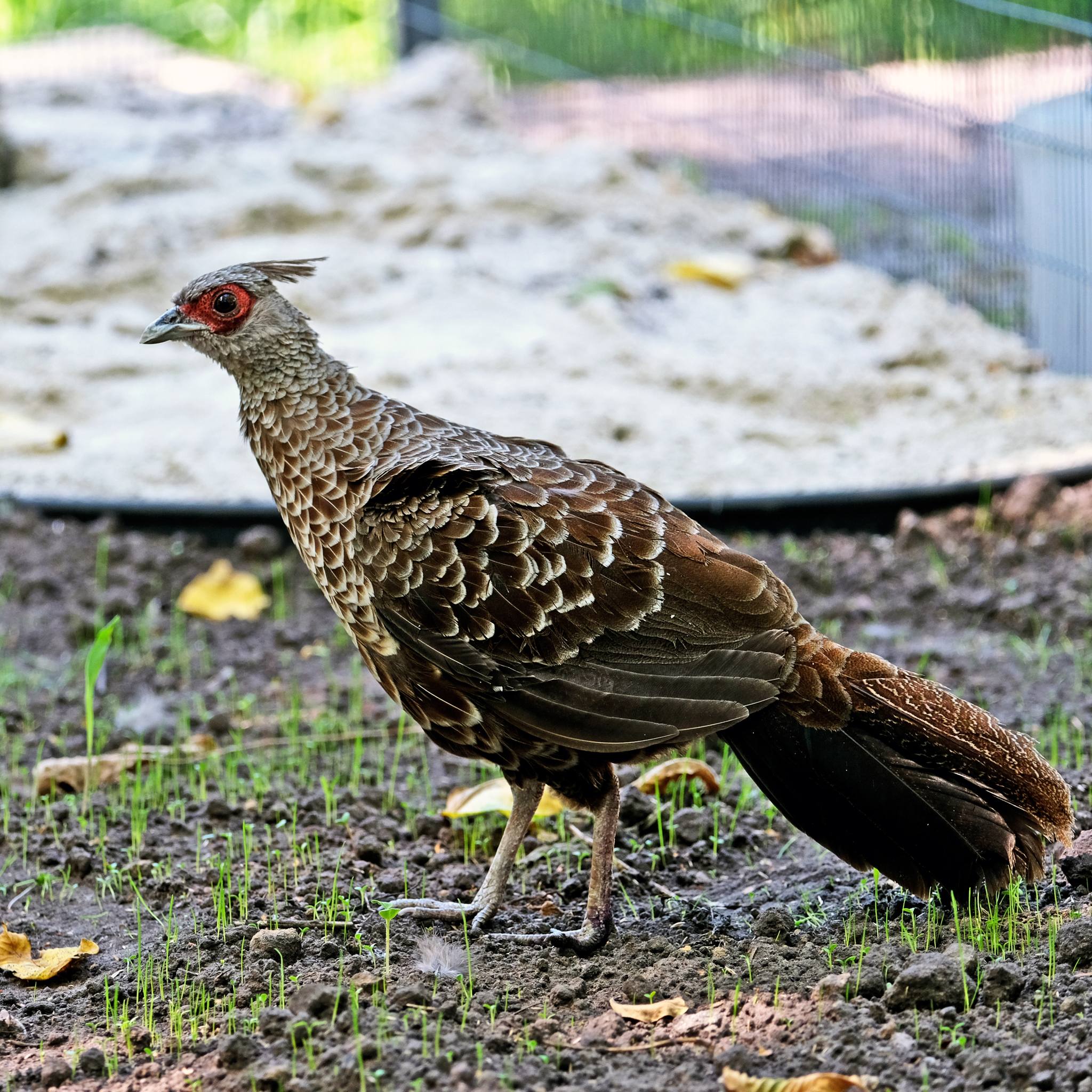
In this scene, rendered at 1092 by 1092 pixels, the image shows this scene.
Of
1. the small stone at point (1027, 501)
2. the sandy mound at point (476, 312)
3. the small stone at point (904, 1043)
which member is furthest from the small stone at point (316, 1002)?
the small stone at point (1027, 501)

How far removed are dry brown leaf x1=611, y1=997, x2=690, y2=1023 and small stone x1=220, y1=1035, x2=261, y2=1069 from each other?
29.1 inches

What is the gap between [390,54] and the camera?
48.7ft

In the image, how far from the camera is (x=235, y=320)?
12.8 feet

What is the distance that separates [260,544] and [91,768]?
1.93 m

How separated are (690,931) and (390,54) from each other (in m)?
12.7

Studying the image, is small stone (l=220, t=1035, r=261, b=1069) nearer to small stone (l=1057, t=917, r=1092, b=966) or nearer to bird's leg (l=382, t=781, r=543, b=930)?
bird's leg (l=382, t=781, r=543, b=930)

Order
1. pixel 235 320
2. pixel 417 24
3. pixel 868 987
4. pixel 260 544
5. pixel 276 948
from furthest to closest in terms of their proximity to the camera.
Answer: pixel 417 24 → pixel 260 544 → pixel 235 320 → pixel 276 948 → pixel 868 987

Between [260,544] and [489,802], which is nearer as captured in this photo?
[489,802]

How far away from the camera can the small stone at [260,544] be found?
6.42m

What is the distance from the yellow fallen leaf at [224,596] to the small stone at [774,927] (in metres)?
3.15

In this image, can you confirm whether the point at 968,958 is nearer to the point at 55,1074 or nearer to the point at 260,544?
the point at 55,1074

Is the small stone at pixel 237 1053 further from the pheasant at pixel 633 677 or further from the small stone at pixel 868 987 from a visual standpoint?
the small stone at pixel 868 987


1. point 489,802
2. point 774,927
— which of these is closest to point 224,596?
point 489,802

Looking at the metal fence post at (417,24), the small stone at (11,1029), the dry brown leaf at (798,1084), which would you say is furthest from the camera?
the metal fence post at (417,24)
